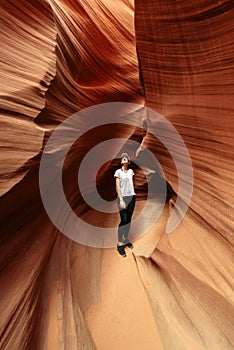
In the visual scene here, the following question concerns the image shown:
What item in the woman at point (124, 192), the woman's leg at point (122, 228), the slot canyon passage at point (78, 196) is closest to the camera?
the slot canyon passage at point (78, 196)

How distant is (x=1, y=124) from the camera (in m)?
1.38

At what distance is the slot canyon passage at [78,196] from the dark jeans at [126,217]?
124mm

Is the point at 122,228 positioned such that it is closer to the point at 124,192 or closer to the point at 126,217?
the point at 126,217

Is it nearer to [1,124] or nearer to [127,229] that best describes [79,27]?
[1,124]

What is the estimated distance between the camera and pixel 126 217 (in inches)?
91.9

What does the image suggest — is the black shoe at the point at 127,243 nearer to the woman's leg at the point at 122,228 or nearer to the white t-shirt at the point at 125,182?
the woman's leg at the point at 122,228

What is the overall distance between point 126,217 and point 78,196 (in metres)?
0.44

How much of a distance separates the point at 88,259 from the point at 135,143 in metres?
1.27

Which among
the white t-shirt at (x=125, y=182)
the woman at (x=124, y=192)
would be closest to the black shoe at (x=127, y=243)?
the woman at (x=124, y=192)

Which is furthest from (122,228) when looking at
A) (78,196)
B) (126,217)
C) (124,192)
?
(78,196)

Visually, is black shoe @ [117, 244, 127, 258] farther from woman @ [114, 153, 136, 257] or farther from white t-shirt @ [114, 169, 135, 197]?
white t-shirt @ [114, 169, 135, 197]

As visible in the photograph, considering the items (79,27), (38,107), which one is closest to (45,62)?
(38,107)

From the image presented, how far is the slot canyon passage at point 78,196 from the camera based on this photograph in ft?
5.00

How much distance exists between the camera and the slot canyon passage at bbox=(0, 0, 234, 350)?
1524 mm
